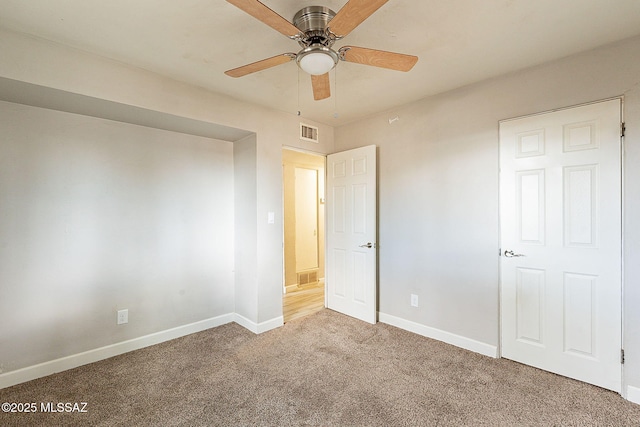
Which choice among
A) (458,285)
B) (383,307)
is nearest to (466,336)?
(458,285)

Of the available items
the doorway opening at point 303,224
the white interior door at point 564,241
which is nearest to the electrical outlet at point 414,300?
the white interior door at point 564,241

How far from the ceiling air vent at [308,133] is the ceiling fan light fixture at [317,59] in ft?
6.08

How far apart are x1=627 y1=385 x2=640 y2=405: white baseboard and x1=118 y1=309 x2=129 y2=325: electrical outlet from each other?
4.12 meters

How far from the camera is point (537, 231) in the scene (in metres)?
2.36

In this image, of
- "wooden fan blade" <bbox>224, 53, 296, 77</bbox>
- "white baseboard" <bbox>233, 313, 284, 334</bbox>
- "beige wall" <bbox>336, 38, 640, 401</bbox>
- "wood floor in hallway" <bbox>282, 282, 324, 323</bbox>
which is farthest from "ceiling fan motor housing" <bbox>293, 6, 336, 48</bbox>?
"wood floor in hallway" <bbox>282, 282, 324, 323</bbox>

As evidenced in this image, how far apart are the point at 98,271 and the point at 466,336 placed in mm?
3544

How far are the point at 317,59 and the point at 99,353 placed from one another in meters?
3.10

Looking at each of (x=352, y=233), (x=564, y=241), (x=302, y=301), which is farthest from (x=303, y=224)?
(x=564, y=241)

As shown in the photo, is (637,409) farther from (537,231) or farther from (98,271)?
(98,271)

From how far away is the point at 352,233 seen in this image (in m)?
3.60

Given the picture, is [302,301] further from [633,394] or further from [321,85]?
[633,394]

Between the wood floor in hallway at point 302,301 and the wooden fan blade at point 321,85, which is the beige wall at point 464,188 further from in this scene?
the wooden fan blade at point 321,85

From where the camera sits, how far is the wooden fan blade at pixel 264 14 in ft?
4.05

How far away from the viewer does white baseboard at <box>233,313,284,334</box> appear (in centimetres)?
314
